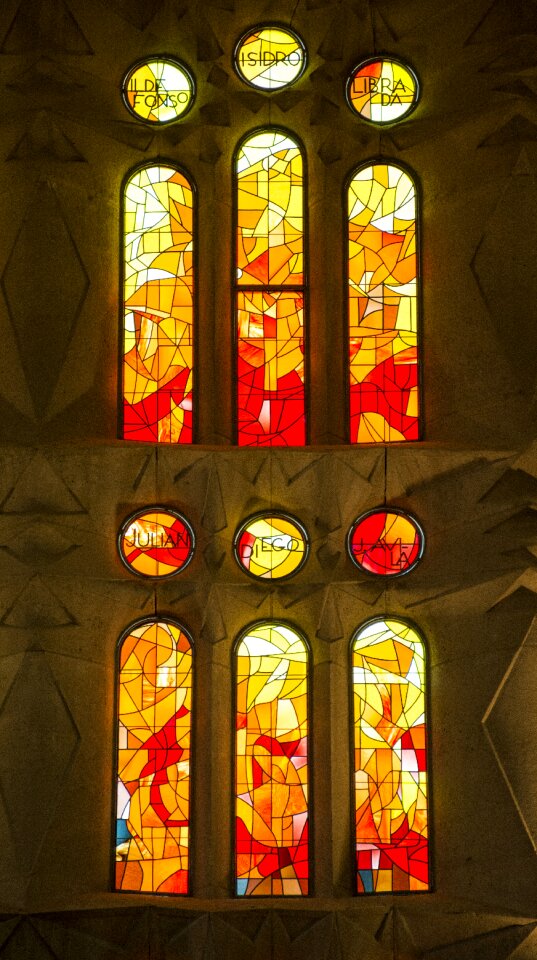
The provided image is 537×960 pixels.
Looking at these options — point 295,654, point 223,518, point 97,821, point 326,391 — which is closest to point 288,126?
Result: point 326,391

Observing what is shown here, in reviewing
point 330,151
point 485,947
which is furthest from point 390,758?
point 330,151

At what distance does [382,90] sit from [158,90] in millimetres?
1756

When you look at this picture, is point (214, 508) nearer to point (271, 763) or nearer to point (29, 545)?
point (29, 545)

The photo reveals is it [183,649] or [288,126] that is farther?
[288,126]

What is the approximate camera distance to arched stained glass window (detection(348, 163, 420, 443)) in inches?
556

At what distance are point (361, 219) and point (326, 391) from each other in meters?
1.41

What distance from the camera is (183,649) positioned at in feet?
44.8

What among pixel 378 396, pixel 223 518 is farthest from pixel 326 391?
pixel 223 518

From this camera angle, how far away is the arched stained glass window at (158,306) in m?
14.1

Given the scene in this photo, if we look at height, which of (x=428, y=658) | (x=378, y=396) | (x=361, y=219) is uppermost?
(x=361, y=219)

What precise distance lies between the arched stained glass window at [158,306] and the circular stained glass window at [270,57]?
3.31ft

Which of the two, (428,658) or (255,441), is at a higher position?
(255,441)

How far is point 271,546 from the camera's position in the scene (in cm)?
1376

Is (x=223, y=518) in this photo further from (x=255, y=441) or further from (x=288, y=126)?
(x=288, y=126)
